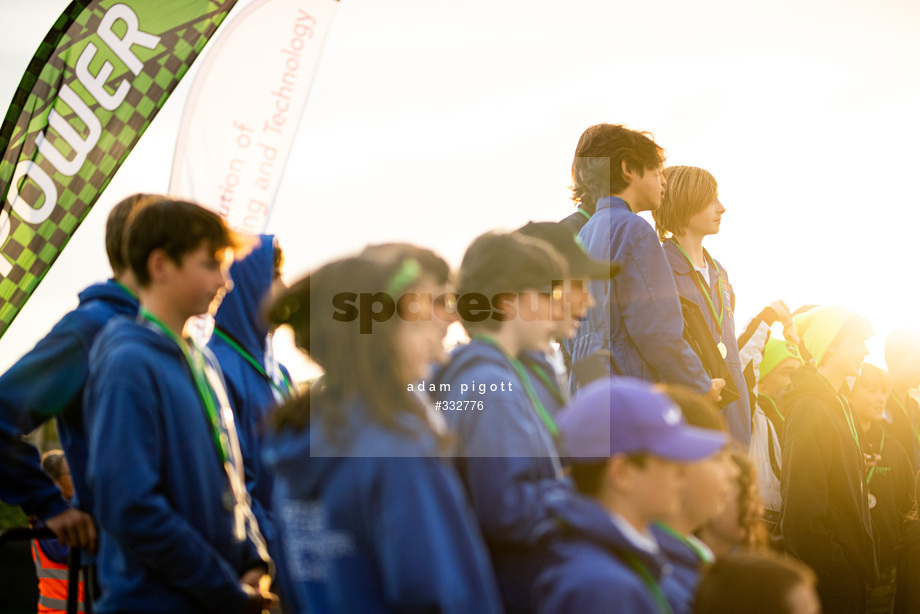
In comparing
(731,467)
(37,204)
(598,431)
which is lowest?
(731,467)

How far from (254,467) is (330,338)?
1628mm

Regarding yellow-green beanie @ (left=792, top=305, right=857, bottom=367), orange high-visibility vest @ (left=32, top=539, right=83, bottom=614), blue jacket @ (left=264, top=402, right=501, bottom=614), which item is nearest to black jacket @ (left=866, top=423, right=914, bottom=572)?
yellow-green beanie @ (left=792, top=305, right=857, bottom=367)

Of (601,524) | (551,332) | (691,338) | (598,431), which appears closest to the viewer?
(601,524)

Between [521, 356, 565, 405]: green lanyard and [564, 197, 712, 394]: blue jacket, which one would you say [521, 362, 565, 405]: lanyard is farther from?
[564, 197, 712, 394]: blue jacket

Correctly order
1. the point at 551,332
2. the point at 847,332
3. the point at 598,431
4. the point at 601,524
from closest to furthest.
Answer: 1. the point at 601,524
2. the point at 598,431
3. the point at 551,332
4. the point at 847,332

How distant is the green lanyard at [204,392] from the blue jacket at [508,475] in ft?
2.39

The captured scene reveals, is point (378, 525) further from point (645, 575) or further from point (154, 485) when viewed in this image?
point (154, 485)

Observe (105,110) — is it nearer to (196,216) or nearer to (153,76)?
(153,76)

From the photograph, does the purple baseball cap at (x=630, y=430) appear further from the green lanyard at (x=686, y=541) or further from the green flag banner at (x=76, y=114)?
the green flag banner at (x=76, y=114)

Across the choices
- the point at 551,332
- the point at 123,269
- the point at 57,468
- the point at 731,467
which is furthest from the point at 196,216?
the point at 57,468

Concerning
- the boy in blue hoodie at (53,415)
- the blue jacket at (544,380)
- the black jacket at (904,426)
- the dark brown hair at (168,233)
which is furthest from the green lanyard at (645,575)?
the black jacket at (904,426)

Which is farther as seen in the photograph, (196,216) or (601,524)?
(196,216)

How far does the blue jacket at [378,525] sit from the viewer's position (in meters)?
1.71

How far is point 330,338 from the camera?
1987mm
